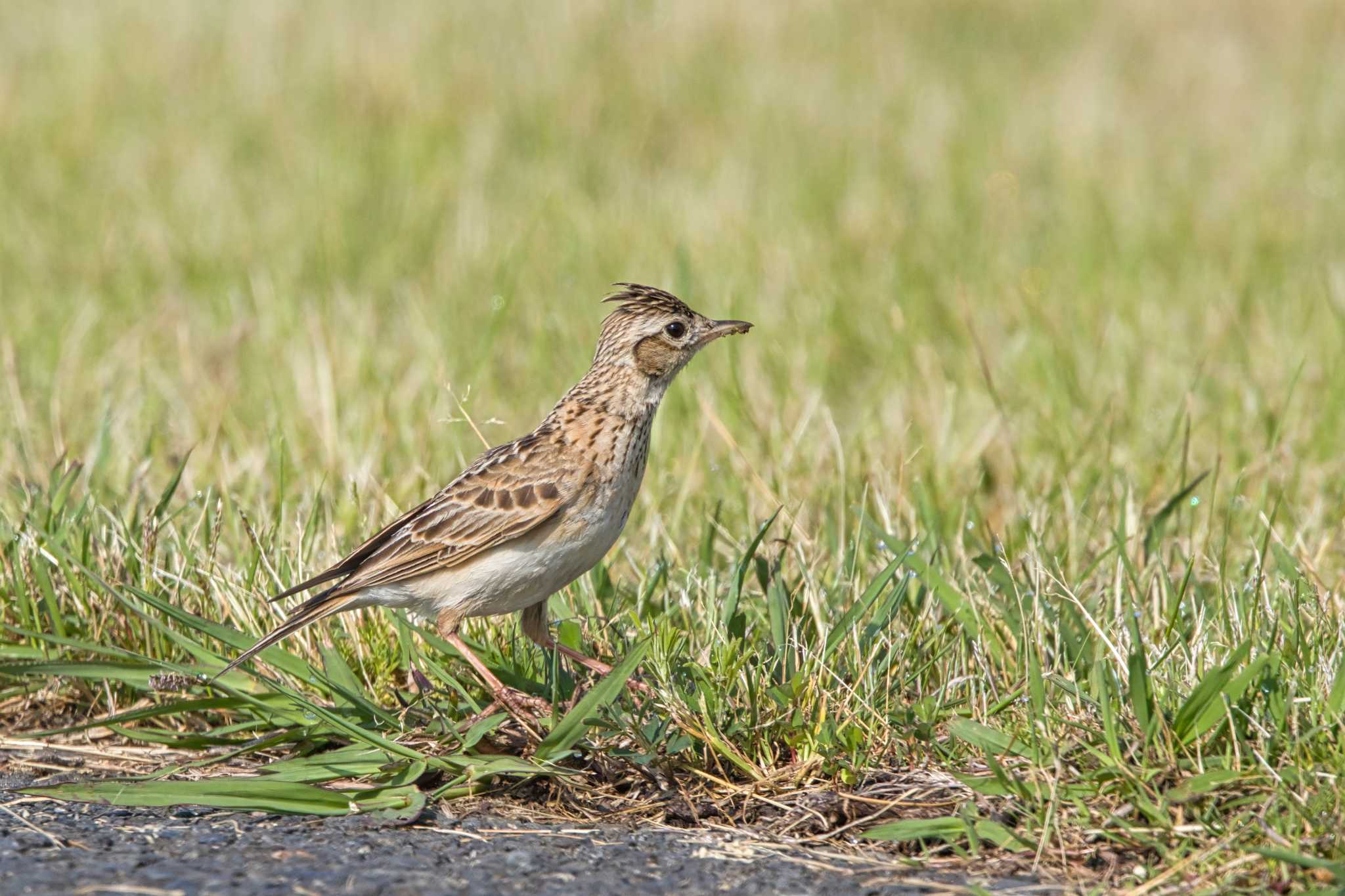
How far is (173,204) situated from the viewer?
10094 millimetres

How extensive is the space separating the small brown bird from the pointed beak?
18 centimetres

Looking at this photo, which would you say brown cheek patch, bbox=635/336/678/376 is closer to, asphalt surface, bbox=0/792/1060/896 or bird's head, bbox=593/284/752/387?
bird's head, bbox=593/284/752/387

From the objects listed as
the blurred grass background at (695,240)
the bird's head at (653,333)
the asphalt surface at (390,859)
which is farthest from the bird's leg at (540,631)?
the blurred grass background at (695,240)

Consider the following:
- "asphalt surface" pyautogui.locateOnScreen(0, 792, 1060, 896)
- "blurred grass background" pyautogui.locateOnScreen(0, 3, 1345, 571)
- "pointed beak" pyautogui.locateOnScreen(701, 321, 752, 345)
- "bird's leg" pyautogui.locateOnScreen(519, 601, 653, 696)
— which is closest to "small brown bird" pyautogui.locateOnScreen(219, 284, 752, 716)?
"bird's leg" pyautogui.locateOnScreen(519, 601, 653, 696)

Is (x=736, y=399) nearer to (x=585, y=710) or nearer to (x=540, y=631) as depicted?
(x=540, y=631)

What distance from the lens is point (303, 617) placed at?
4.32m

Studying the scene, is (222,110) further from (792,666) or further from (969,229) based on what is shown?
(792,666)

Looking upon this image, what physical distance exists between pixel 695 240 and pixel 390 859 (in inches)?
251

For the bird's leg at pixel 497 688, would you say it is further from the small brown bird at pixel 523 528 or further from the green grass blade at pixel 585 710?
the green grass blade at pixel 585 710

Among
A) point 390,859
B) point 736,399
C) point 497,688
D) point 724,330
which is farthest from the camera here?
point 736,399

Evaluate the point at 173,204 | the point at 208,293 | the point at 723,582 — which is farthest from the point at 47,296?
the point at 723,582

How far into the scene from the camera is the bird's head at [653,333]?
15.6ft

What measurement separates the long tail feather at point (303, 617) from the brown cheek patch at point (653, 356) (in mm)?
1035

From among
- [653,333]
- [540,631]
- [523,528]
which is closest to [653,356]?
[653,333]
